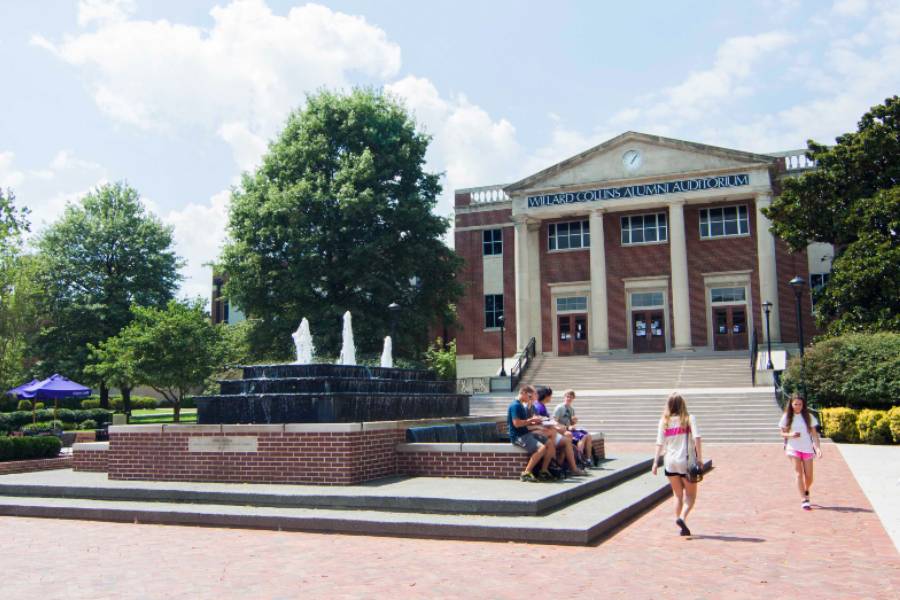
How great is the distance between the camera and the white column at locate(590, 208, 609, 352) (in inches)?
1533

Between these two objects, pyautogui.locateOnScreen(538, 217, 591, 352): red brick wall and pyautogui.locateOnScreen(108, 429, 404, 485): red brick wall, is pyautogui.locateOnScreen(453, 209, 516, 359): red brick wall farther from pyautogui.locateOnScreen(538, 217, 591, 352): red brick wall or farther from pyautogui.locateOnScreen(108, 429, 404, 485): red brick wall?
pyautogui.locateOnScreen(108, 429, 404, 485): red brick wall

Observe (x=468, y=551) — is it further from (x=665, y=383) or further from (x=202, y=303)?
(x=202, y=303)

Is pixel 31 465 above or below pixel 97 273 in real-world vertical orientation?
below

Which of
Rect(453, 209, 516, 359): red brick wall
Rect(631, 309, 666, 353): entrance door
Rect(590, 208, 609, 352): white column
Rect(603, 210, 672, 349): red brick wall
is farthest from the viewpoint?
Rect(453, 209, 516, 359): red brick wall

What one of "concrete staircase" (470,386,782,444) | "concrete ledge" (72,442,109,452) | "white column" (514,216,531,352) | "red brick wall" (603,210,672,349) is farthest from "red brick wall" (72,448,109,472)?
"red brick wall" (603,210,672,349)

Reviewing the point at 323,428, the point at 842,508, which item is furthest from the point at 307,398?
the point at 842,508

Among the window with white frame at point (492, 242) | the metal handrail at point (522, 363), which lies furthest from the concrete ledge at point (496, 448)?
the window with white frame at point (492, 242)

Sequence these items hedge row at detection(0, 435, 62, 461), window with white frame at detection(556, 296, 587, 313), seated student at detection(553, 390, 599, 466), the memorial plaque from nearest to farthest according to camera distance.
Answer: the memorial plaque, seated student at detection(553, 390, 599, 466), hedge row at detection(0, 435, 62, 461), window with white frame at detection(556, 296, 587, 313)

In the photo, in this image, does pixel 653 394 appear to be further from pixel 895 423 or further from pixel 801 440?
pixel 801 440

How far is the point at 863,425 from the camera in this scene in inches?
848

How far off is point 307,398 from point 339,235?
73.9 ft

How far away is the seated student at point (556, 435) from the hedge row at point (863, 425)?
41.4ft

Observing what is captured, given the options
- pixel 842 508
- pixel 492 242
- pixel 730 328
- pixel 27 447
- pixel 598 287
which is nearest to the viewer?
pixel 842 508

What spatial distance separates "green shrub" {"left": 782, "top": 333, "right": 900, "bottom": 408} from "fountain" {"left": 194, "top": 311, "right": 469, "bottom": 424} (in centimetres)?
1479
